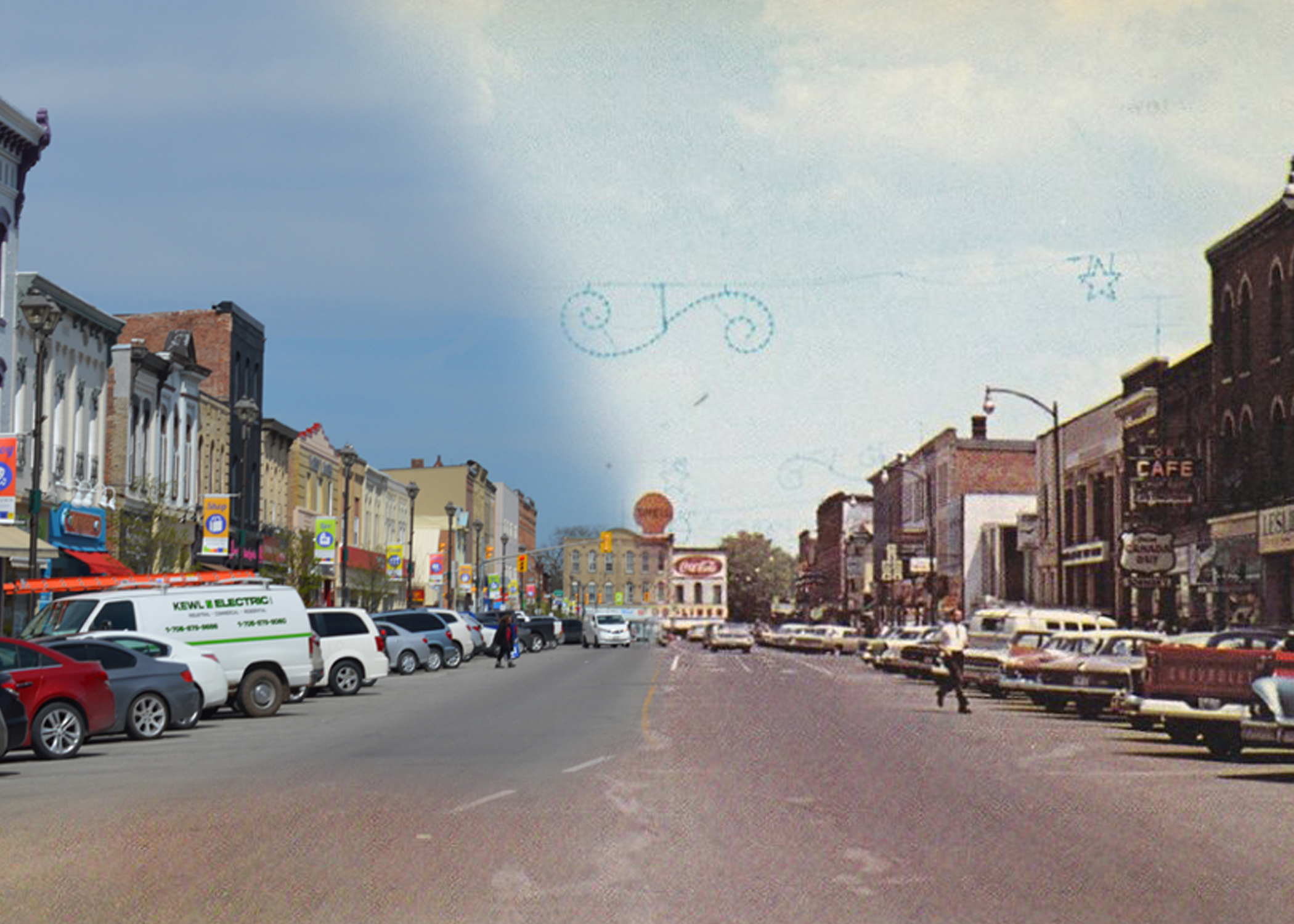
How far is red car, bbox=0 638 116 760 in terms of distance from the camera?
20891mm

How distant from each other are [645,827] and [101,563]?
3894 centimetres

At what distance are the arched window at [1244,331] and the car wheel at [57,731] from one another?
36742 millimetres

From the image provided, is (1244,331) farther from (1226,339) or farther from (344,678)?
(344,678)

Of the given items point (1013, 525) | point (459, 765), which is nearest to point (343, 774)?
point (459, 765)

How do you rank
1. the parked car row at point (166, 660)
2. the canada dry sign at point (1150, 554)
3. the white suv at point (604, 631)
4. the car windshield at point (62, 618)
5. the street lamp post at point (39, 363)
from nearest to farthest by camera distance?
the parked car row at point (166, 660) < the car windshield at point (62, 618) < the street lamp post at point (39, 363) < the canada dry sign at point (1150, 554) < the white suv at point (604, 631)

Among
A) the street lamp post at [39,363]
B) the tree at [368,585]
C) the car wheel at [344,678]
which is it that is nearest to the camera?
the street lamp post at [39,363]

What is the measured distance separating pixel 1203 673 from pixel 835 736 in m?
4.85

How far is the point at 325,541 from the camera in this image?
225ft

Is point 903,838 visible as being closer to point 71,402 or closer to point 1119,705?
point 1119,705

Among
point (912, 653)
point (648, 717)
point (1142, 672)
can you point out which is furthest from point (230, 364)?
point (1142, 672)

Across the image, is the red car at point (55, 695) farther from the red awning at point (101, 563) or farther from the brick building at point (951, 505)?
the brick building at point (951, 505)

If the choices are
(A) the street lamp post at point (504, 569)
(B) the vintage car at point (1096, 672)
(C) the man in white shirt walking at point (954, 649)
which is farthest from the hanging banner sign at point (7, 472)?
(A) the street lamp post at point (504, 569)

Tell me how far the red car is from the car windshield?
6.44 m

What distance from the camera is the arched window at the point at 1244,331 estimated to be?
49625 mm
